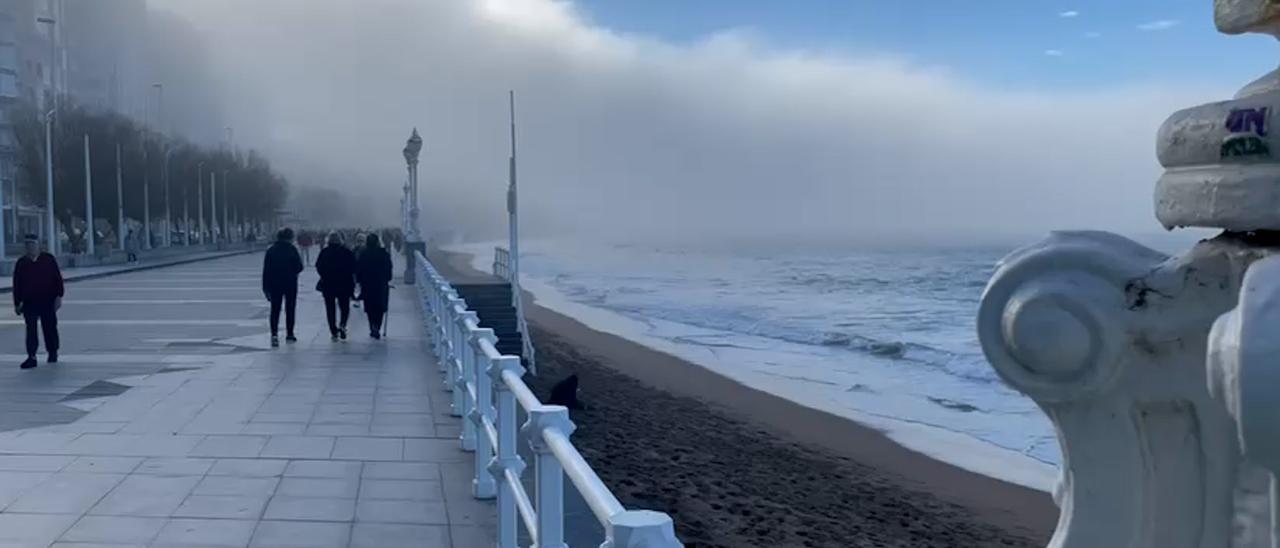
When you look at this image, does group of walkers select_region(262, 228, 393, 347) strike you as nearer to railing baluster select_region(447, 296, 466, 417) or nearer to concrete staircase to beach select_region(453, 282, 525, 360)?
railing baluster select_region(447, 296, 466, 417)

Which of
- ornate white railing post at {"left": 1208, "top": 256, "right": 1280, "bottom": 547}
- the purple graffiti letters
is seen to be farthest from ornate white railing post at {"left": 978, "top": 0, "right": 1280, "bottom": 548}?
ornate white railing post at {"left": 1208, "top": 256, "right": 1280, "bottom": 547}

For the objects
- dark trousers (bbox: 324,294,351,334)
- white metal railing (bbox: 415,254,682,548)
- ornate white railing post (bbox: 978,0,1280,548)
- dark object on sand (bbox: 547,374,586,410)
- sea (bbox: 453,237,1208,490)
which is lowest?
sea (bbox: 453,237,1208,490)

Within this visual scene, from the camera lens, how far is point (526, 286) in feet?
166

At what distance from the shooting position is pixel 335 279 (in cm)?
1429

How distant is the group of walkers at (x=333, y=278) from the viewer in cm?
1350

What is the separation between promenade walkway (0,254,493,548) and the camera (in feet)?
17.7

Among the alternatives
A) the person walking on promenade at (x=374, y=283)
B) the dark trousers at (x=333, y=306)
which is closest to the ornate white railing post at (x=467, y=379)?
the dark trousers at (x=333, y=306)

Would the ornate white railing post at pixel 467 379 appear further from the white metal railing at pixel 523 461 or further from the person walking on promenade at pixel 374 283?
the person walking on promenade at pixel 374 283

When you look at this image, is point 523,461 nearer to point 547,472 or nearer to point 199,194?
point 547,472

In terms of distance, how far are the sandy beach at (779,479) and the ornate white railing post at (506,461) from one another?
19.1ft

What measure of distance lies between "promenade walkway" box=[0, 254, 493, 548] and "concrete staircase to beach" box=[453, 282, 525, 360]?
6.18 meters

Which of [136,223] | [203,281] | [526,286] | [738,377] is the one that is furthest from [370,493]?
[136,223]

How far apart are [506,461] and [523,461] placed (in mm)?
153

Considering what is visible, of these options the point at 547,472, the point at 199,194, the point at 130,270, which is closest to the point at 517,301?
the point at 547,472
